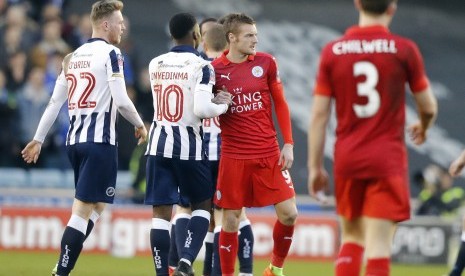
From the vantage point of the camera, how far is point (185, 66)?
9.99 metres

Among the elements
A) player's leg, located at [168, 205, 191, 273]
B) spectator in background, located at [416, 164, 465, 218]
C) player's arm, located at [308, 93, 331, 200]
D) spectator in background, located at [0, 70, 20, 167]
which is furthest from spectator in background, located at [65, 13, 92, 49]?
player's arm, located at [308, 93, 331, 200]

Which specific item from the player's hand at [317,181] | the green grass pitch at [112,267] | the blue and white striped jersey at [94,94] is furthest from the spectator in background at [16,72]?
the player's hand at [317,181]

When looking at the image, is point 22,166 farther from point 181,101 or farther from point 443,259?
point 181,101

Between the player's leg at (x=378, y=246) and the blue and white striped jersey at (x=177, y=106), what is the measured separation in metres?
2.87

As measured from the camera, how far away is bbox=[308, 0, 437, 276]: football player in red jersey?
24.4 ft

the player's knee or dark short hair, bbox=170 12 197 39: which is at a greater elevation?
dark short hair, bbox=170 12 197 39

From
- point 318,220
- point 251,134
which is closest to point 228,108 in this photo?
point 251,134

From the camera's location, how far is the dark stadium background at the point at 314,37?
19391 millimetres

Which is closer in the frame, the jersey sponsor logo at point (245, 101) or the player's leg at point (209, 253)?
the jersey sponsor logo at point (245, 101)

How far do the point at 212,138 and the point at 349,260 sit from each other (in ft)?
12.4

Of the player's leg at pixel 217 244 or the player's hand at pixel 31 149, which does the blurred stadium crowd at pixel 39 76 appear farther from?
the player's hand at pixel 31 149

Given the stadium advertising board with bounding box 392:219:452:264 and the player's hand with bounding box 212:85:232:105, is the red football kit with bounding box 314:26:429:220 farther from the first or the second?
the stadium advertising board with bounding box 392:219:452:264

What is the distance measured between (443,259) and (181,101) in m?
8.48

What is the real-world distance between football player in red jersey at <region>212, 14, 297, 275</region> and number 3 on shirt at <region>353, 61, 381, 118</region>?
264cm
